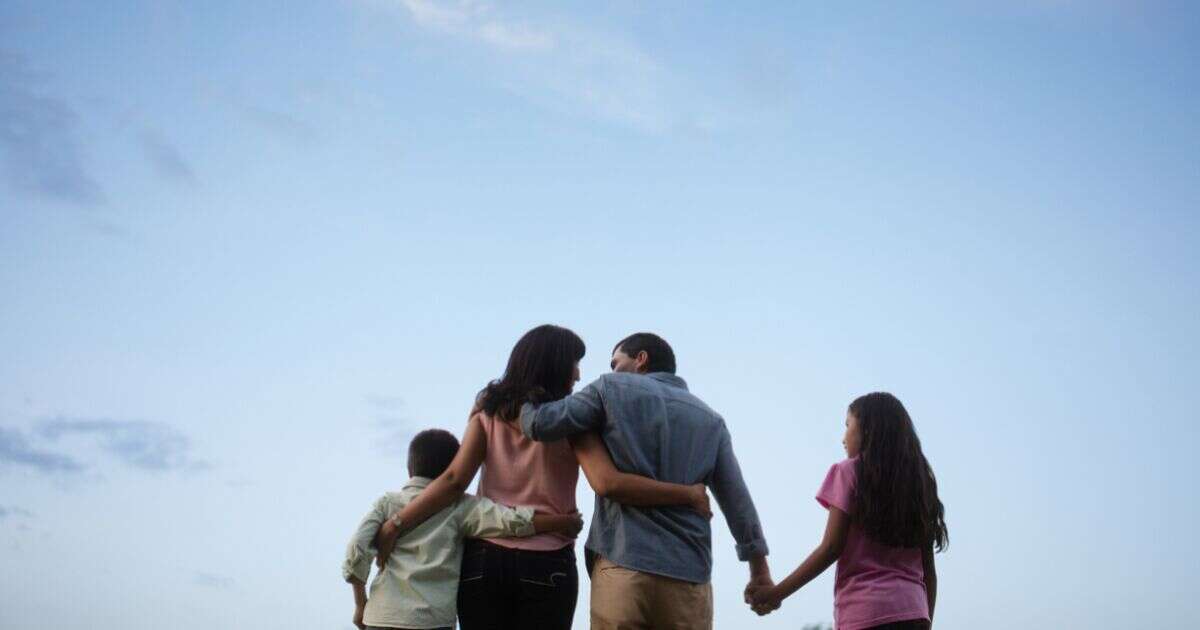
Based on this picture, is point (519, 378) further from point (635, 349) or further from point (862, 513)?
point (862, 513)

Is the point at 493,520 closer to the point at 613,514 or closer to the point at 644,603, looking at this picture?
the point at 613,514

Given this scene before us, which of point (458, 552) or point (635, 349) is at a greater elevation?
point (635, 349)

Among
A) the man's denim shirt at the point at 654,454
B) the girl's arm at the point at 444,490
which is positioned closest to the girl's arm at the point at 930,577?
the man's denim shirt at the point at 654,454

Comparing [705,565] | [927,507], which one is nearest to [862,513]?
[927,507]

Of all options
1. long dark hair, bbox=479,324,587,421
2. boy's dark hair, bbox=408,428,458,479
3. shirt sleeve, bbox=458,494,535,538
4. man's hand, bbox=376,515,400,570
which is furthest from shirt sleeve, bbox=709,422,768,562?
man's hand, bbox=376,515,400,570

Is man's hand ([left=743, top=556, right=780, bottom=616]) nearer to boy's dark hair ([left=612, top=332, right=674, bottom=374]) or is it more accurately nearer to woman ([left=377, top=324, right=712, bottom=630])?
woman ([left=377, top=324, right=712, bottom=630])

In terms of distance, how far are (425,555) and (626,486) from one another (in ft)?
3.50

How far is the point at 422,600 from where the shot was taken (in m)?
5.36

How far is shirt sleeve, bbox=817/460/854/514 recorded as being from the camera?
559cm

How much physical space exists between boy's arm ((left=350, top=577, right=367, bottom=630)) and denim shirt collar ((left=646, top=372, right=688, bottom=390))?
1769 millimetres

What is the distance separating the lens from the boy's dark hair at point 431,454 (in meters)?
5.74

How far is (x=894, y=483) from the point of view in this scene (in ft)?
18.1

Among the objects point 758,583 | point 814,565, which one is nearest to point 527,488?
point 758,583

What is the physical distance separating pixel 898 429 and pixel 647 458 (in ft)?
4.30
